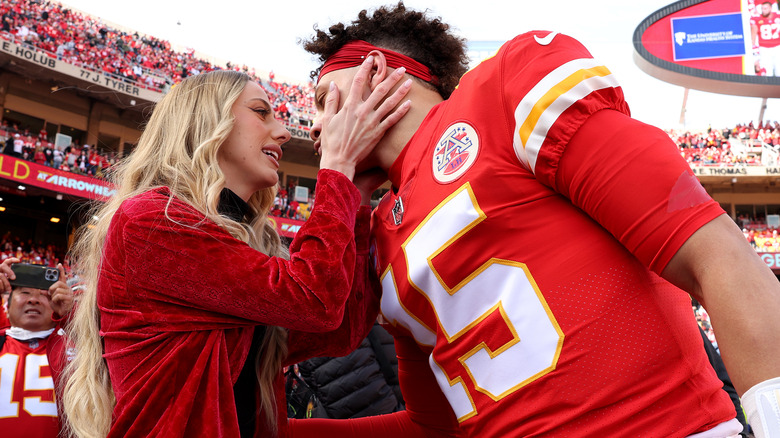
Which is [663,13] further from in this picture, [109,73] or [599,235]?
[599,235]

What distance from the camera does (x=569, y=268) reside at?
3.65 feet

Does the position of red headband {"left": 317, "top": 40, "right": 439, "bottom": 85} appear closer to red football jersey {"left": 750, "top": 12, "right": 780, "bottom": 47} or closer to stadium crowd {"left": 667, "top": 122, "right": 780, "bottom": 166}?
stadium crowd {"left": 667, "top": 122, "right": 780, "bottom": 166}

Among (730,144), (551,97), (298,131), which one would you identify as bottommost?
(298,131)

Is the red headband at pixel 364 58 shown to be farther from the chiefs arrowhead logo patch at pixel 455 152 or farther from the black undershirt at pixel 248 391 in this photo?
the black undershirt at pixel 248 391

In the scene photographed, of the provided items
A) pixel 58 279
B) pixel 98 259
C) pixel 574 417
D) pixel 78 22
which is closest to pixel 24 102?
pixel 78 22

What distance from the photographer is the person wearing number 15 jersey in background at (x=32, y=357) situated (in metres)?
3.27

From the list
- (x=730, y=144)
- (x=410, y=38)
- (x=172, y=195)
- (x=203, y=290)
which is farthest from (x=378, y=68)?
(x=730, y=144)

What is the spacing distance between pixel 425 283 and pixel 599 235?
1.33ft

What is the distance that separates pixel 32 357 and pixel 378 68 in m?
3.01

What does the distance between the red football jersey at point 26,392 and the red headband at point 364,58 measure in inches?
105

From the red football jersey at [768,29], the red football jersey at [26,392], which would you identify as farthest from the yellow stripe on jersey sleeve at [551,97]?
the red football jersey at [768,29]

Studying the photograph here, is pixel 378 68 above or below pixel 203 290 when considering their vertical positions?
above

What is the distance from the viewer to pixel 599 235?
3.63 feet

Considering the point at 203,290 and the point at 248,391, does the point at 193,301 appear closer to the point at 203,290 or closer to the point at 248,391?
the point at 203,290
